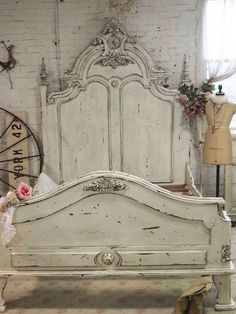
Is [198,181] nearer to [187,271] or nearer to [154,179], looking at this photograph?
[154,179]

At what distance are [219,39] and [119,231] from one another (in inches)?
95.6

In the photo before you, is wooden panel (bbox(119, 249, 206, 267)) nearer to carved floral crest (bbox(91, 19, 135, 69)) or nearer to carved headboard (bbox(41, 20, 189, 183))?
carved headboard (bbox(41, 20, 189, 183))

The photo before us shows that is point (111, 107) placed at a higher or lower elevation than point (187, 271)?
higher

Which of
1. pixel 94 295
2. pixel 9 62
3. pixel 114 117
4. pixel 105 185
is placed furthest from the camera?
pixel 9 62

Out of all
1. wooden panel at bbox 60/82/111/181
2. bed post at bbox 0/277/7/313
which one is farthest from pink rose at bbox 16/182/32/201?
wooden panel at bbox 60/82/111/181

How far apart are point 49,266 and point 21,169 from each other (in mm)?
1917

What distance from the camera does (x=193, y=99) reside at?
4395mm

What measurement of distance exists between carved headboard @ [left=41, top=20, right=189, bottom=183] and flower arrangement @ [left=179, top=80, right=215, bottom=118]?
71 millimetres

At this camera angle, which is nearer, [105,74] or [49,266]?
[49,266]

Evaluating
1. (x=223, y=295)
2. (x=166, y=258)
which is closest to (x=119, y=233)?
(x=166, y=258)

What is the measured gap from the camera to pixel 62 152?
4.53m

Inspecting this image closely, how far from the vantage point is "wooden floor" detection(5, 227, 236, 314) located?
3.10 meters

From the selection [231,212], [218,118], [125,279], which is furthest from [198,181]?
[125,279]

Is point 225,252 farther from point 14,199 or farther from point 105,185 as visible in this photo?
point 14,199
